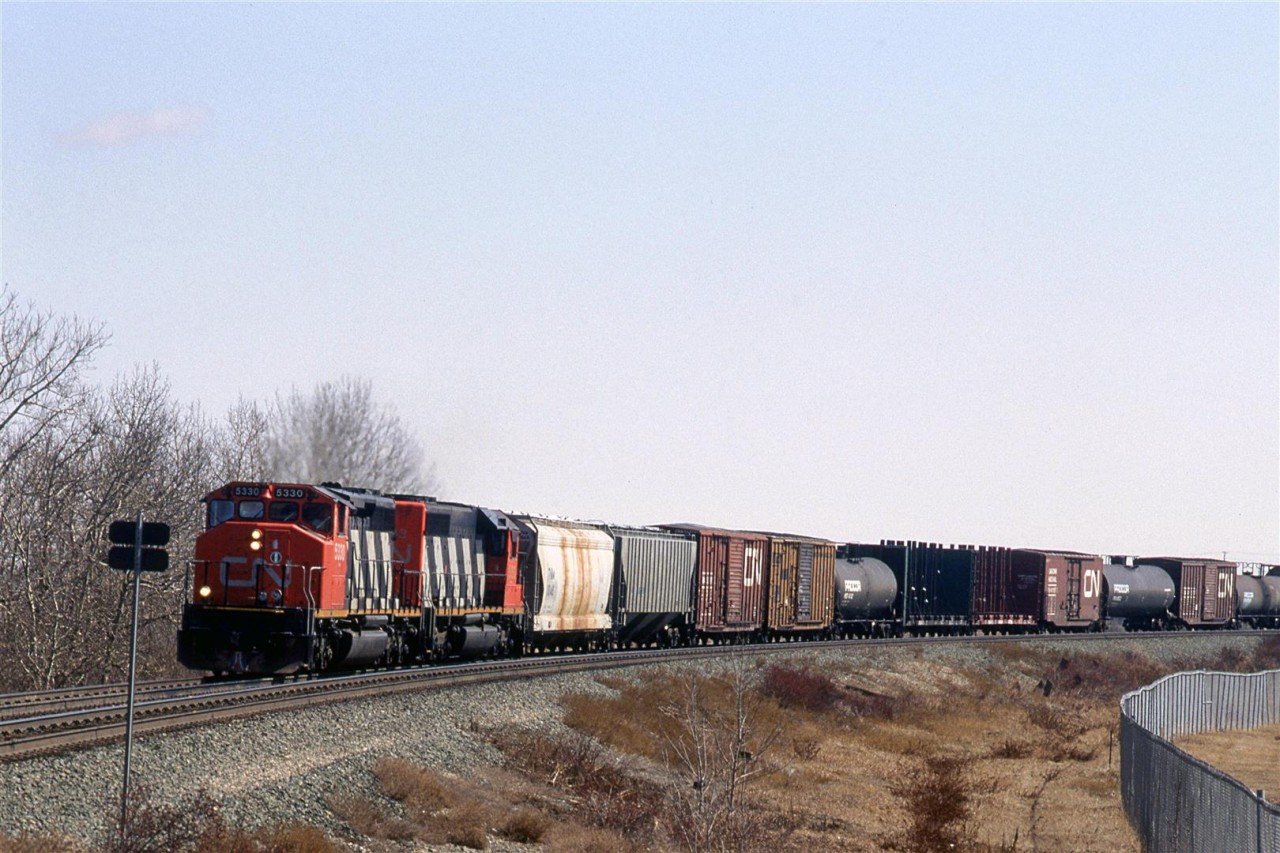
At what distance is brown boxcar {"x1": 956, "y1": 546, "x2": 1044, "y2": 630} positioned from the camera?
62.5 metres

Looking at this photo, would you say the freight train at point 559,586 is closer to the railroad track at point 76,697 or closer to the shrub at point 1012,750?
the railroad track at point 76,697

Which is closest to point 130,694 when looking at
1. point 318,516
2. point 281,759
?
point 281,759

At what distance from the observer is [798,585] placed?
172ft

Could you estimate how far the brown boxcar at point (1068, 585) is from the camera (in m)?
63.8

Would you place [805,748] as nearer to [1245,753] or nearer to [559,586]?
[559,586]

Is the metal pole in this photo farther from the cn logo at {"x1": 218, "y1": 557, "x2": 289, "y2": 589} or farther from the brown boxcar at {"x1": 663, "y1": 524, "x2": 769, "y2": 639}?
the brown boxcar at {"x1": 663, "y1": 524, "x2": 769, "y2": 639}

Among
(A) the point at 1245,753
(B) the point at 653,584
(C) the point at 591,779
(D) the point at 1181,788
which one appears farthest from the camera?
(B) the point at 653,584

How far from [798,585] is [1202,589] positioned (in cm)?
3476

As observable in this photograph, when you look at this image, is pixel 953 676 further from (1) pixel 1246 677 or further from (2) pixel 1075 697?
(1) pixel 1246 677

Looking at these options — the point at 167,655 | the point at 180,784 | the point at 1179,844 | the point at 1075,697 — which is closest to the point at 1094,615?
the point at 1075,697

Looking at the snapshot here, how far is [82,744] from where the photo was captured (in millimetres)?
17672

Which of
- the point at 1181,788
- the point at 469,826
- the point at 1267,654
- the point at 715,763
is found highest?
the point at 1181,788

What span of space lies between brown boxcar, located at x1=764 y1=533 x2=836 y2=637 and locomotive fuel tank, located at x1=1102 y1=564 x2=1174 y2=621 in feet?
72.8

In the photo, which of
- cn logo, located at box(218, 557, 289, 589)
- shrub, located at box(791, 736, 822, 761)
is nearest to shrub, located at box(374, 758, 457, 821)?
cn logo, located at box(218, 557, 289, 589)
